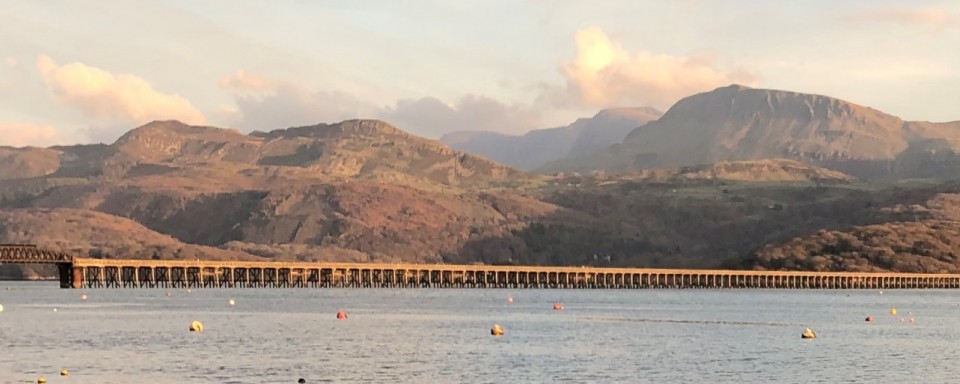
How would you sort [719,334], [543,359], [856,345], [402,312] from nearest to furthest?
[543,359] → [856,345] → [719,334] → [402,312]

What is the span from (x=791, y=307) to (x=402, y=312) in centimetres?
5953

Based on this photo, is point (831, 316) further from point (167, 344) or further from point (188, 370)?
point (188, 370)

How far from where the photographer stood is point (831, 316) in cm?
16175

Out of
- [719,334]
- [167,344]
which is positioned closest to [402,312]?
[719,334]

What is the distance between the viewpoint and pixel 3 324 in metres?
120

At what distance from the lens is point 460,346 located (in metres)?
100

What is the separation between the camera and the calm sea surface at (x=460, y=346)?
Result: 79.4 metres

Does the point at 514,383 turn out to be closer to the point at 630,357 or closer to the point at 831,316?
the point at 630,357

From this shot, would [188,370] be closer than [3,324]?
Yes

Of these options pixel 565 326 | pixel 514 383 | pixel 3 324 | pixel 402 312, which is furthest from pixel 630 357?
pixel 402 312

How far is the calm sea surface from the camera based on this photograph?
7938 centimetres

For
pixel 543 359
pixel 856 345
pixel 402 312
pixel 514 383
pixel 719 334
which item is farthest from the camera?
pixel 402 312

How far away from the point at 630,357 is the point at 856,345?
22936mm

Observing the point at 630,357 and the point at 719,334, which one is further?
the point at 719,334
